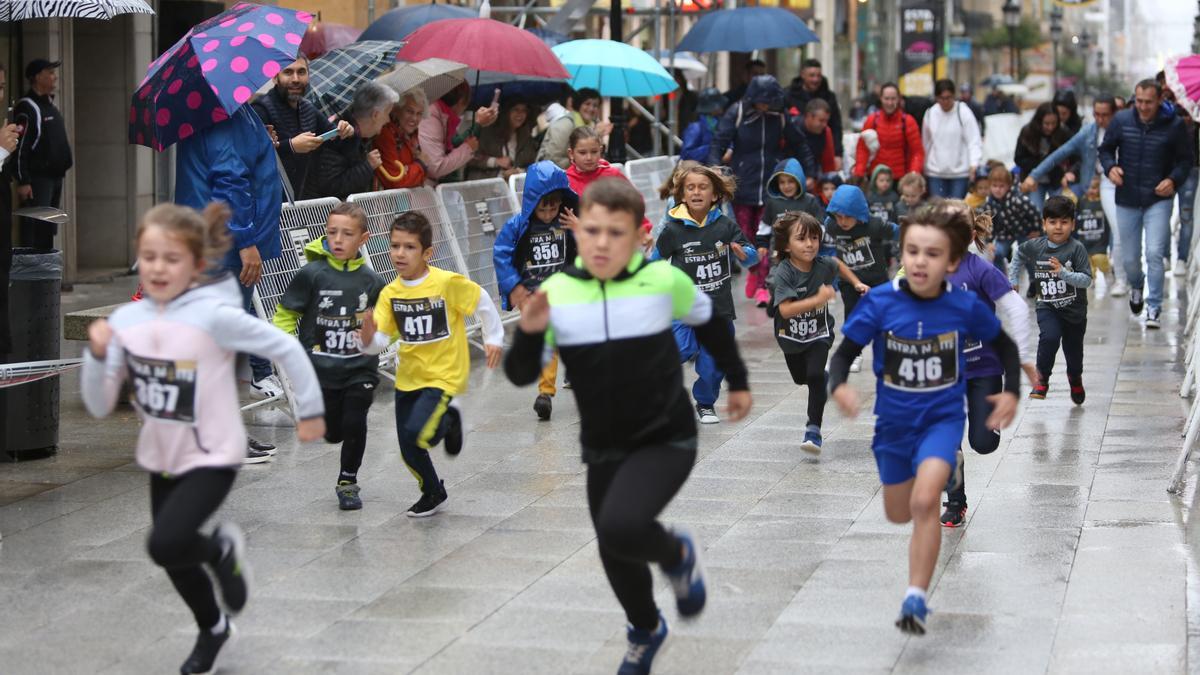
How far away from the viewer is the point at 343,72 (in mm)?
12125

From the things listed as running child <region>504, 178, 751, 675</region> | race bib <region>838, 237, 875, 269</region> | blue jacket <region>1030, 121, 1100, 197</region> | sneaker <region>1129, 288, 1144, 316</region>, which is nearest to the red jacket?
blue jacket <region>1030, 121, 1100, 197</region>

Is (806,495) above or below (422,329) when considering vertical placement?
below

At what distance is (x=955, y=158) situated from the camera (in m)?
19.2

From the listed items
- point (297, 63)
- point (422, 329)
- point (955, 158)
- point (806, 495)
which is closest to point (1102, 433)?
point (806, 495)

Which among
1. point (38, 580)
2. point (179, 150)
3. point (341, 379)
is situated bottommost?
point (38, 580)

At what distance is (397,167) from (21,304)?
3.86 meters

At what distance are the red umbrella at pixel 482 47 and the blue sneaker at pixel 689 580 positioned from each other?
785 centimetres

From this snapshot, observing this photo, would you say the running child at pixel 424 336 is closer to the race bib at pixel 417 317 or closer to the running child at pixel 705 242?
the race bib at pixel 417 317

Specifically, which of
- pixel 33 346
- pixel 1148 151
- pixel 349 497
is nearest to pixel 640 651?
pixel 349 497

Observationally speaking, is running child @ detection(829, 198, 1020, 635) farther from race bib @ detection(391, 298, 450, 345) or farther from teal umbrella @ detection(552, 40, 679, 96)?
teal umbrella @ detection(552, 40, 679, 96)

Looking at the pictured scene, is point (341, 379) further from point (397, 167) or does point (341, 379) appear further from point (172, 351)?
point (397, 167)

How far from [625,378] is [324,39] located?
10.9 metres

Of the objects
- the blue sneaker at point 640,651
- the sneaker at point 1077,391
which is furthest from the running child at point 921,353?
the sneaker at point 1077,391

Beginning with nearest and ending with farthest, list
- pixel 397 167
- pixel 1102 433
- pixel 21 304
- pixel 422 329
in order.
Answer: pixel 422 329, pixel 21 304, pixel 1102 433, pixel 397 167
